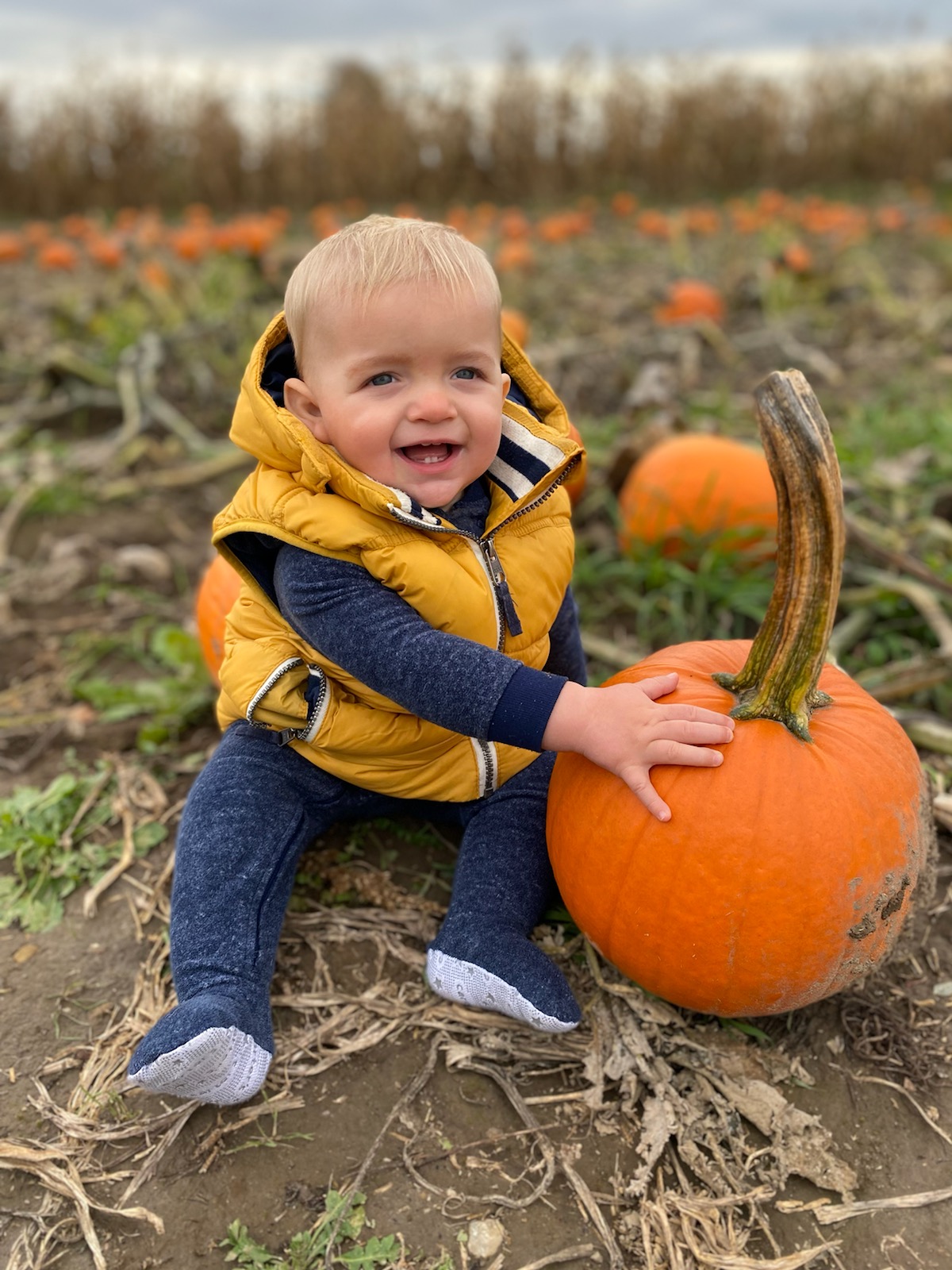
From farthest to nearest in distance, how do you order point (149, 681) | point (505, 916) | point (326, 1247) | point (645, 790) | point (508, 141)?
point (508, 141)
point (149, 681)
point (505, 916)
point (645, 790)
point (326, 1247)

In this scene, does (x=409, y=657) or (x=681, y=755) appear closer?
(x=681, y=755)

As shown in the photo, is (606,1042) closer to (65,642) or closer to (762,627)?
(762,627)

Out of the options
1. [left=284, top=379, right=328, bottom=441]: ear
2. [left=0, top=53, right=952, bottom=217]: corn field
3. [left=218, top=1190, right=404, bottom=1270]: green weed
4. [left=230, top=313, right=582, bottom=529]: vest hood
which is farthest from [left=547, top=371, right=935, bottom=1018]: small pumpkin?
[left=0, top=53, right=952, bottom=217]: corn field

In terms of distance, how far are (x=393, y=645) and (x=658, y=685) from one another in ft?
1.57

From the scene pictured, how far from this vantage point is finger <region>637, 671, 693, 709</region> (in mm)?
1824

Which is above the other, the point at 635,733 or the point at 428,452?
the point at 428,452

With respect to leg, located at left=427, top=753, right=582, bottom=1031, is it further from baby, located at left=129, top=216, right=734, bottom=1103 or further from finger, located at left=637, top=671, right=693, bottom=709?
finger, located at left=637, top=671, right=693, bottom=709

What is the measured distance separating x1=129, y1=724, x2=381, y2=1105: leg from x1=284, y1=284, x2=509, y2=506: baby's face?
0.71 meters

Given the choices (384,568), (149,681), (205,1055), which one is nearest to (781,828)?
(384,568)

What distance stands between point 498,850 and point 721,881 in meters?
0.59

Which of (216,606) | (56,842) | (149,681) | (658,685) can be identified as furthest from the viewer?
(149,681)

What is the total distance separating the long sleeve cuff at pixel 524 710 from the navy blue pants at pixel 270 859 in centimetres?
45

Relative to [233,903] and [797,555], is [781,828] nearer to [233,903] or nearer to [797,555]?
[797,555]

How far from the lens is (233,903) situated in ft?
6.50
